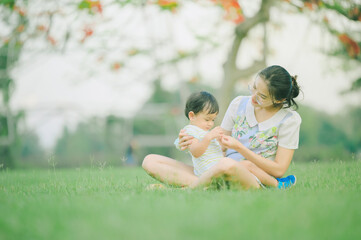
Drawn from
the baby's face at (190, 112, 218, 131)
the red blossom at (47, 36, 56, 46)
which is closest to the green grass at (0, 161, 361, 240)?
the baby's face at (190, 112, 218, 131)

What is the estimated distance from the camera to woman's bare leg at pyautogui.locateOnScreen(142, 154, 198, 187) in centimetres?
377

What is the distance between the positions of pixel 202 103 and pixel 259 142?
0.67m

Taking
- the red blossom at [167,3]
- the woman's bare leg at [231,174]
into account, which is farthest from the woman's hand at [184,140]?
the red blossom at [167,3]

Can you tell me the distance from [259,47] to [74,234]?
Answer: 30.5 feet

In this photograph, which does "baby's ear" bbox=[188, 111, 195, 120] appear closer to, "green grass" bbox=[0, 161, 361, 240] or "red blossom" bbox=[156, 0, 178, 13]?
"green grass" bbox=[0, 161, 361, 240]

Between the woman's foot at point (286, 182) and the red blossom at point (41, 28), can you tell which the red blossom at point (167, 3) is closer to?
the red blossom at point (41, 28)

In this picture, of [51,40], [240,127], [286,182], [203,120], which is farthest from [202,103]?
[51,40]

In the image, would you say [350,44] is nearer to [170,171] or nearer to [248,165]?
[248,165]

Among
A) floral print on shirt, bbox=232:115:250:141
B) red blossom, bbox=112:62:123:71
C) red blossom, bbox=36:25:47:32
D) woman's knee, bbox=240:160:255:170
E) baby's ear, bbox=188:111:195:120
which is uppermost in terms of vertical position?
red blossom, bbox=36:25:47:32

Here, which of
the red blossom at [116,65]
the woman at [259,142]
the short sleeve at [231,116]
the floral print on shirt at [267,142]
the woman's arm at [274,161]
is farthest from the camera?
the red blossom at [116,65]

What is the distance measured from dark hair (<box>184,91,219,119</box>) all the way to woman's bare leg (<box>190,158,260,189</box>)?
0.71 meters

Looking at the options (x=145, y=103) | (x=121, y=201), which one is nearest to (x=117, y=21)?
(x=121, y=201)

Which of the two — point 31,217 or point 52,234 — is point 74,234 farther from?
point 31,217

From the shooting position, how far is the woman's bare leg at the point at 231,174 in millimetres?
3187
